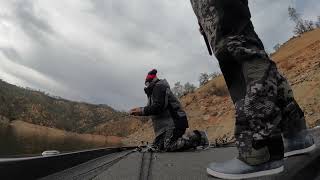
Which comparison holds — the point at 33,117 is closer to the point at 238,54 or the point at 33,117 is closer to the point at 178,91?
the point at 178,91

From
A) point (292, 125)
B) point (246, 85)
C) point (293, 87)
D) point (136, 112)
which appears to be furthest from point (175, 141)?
point (293, 87)

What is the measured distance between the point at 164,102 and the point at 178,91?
142ft

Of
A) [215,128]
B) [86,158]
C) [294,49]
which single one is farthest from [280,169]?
[294,49]

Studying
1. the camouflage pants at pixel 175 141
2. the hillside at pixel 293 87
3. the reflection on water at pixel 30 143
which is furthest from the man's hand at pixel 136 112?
the hillside at pixel 293 87

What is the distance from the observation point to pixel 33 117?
148ft

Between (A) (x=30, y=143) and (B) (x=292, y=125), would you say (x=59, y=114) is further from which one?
(B) (x=292, y=125)

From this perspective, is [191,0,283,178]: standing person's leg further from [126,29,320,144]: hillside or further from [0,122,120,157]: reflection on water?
[126,29,320,144]: hillside

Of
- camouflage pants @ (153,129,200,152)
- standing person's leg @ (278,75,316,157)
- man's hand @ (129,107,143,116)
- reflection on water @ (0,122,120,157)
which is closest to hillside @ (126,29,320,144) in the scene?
reflection on water @ (0,122,120,157)

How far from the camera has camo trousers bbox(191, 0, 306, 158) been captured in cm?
153

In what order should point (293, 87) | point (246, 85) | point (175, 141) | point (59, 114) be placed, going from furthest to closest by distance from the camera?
point (59, 114)
point (293, 87)
point (175, 141)
point (246, 85)

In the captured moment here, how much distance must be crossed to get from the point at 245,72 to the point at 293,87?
729 inches

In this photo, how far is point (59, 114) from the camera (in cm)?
5728

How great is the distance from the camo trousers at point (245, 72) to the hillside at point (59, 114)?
36347mm

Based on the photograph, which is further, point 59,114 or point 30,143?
point 59,114
